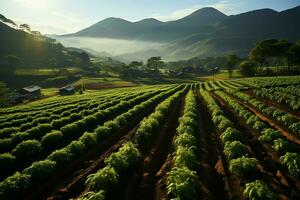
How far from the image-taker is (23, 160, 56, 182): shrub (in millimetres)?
16656

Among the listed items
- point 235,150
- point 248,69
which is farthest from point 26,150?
point 248,69

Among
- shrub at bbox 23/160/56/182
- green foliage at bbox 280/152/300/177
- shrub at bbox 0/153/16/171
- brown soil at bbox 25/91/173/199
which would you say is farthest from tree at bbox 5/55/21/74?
green foliage at bbox 280/152/300/177

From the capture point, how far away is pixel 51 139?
78.7 ft

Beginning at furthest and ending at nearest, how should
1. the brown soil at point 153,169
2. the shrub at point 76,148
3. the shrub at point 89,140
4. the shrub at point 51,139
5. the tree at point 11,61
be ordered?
the tree at point 11,61, the shrub at point 51,139, the shrub at point 89,140, the shrub at point 76,148, the brown soil at point 153,169

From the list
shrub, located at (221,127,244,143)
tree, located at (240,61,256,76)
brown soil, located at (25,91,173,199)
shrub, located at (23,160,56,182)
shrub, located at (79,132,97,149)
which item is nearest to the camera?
brown soil, located at (25,91,173,199)

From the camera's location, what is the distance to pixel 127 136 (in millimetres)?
25453

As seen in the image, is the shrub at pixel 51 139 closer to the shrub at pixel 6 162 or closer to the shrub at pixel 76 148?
the shrub at pixel 76 148

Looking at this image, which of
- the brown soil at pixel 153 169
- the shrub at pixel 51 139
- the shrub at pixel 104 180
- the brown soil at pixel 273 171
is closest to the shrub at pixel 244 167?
the brown soil at pixel 273 171

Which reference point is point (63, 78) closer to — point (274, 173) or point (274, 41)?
point (274, 41)

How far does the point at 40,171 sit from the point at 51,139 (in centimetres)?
755

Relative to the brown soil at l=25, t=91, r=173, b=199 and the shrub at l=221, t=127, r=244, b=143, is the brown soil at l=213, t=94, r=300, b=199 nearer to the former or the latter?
the shrub at l=221, t=127, r=244, b=143

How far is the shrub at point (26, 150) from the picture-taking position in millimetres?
20812

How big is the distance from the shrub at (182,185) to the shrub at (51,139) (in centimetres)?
1352

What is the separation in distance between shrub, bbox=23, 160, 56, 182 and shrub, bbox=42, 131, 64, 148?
6.79 m
